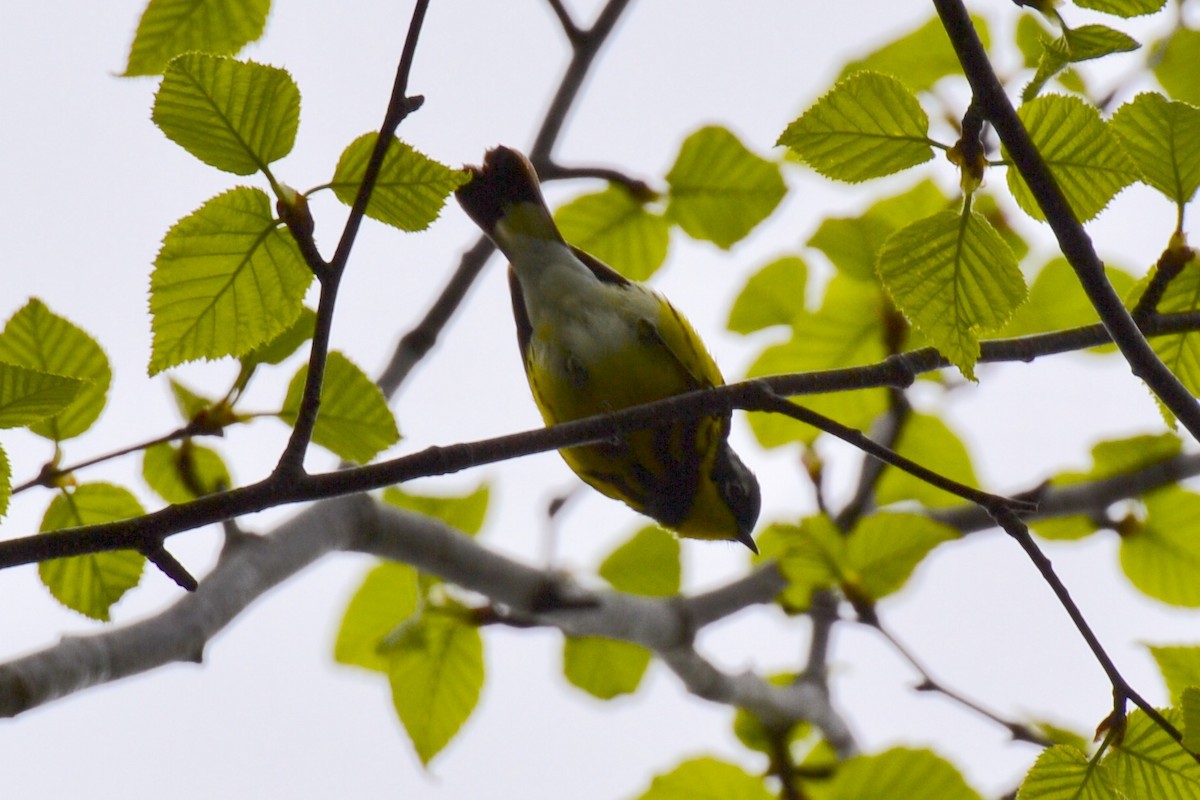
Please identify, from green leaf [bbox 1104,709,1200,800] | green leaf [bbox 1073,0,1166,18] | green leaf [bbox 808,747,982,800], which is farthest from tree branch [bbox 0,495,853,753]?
green leaf [bbox 1073,0,1166,18]

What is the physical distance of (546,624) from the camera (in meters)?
2.17

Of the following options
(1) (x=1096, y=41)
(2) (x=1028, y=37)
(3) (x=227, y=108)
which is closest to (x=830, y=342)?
(2) (x=1028, y=37)

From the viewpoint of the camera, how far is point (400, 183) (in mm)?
1020

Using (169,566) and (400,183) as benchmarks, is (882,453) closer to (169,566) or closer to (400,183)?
(400,183)

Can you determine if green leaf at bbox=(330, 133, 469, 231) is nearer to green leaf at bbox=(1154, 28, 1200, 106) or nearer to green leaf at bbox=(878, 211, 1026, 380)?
green leaf at bbox=(878, 211, 1026, 380)

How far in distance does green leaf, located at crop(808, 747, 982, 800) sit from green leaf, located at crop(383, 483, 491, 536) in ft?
2.96

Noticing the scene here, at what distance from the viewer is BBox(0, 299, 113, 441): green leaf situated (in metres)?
→ 1.28

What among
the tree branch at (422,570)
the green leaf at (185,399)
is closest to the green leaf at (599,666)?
the tree branch at (422,570)

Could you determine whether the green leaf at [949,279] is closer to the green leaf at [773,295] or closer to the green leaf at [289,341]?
the green leaf at [289,341]

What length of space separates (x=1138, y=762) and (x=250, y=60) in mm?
1013

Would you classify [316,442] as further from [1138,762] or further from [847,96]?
[1138,762]

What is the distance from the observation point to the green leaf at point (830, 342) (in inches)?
84.1

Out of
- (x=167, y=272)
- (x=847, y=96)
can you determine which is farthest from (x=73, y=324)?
(x=847, y=96)

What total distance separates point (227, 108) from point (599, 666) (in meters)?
1.62
